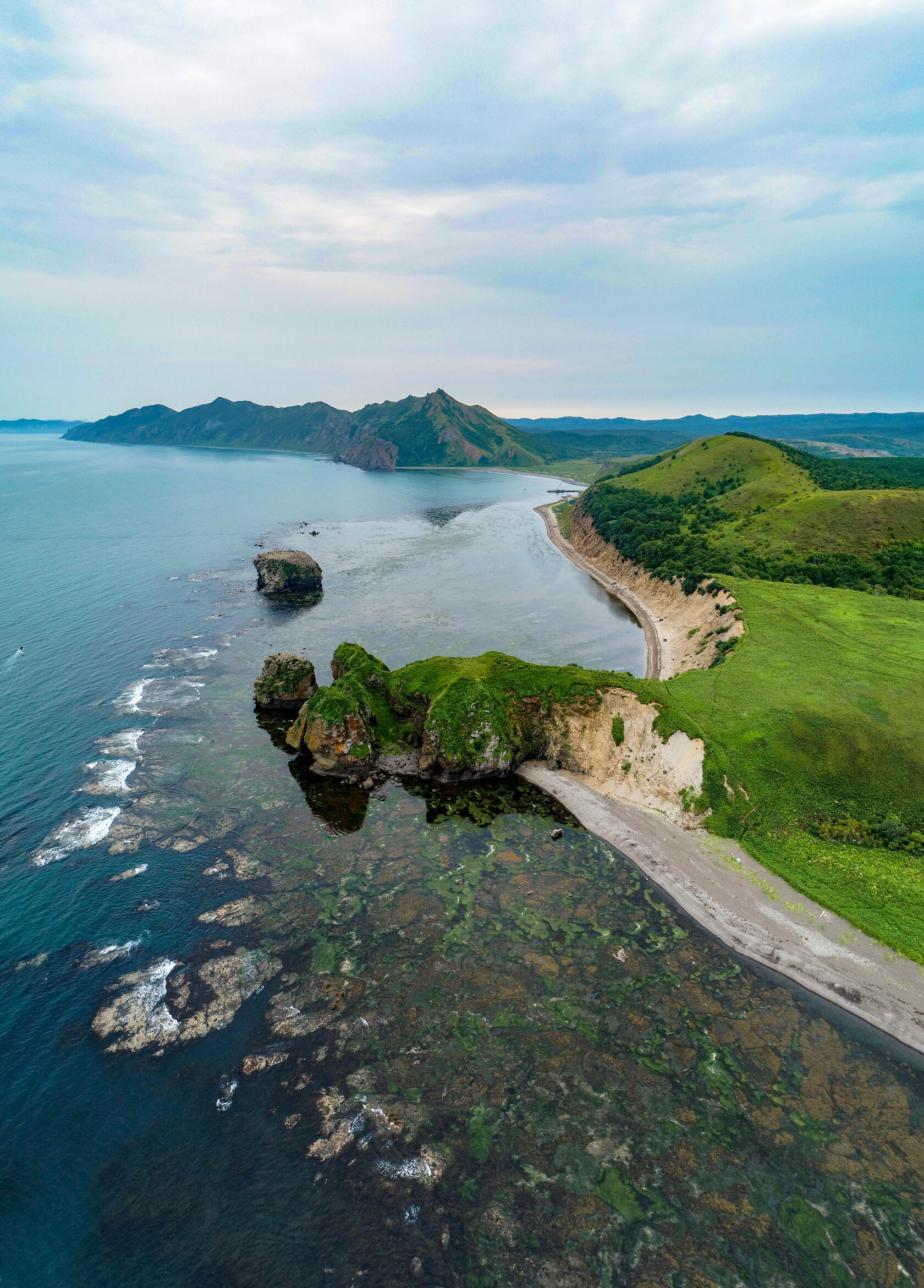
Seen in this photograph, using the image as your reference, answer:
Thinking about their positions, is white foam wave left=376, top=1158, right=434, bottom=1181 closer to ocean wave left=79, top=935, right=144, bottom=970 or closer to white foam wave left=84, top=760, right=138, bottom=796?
ocean wave left=79, top=935, right=144, bottom=970

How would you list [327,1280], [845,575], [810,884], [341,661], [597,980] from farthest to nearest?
1. [845,575]
2. [341,661]
3. [810,884]
4. [597,980]
5. [327,1280]

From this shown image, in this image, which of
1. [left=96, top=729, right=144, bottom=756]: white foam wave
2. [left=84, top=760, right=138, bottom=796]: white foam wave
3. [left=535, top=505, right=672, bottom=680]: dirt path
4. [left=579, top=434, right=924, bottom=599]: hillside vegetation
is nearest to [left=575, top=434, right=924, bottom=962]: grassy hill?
[left=579, top=434, right=924, bottom=599]: hillside vegetation

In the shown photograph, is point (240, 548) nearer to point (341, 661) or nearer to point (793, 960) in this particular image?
point (341, 661)

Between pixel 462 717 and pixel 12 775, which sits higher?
pixel 462 717

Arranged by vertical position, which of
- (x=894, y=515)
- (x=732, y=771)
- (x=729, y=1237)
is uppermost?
(x=894, y=515)

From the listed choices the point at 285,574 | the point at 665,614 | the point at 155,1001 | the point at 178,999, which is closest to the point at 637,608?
the point at 665,614

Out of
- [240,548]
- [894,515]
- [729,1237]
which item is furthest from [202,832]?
[894,515]

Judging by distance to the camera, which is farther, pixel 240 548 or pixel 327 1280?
pixel 240 548

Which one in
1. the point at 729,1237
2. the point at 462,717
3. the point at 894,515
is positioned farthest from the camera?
the point at 894,515
